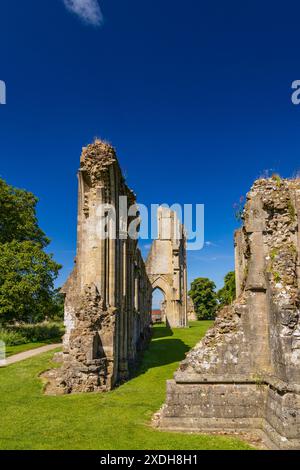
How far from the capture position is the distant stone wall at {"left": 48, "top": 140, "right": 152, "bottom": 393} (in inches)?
440

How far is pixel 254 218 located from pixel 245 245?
2.50ft

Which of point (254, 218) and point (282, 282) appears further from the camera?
point (254, 218)

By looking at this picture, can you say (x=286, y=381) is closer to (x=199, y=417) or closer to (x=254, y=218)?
(x=199, y=417)

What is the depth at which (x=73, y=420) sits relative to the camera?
26.5ft

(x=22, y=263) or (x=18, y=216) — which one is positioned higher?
(x=18, y=216)

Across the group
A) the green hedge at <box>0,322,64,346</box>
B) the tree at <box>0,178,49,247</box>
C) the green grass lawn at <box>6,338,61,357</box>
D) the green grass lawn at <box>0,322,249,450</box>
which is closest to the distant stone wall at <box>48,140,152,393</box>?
the green grass lawn at <box>0,322,249,450</box>

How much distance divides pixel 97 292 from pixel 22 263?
14.0 metres

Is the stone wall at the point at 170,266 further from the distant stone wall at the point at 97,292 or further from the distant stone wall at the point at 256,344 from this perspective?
the distant stone wall at the point at 256,344

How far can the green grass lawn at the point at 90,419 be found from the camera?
21.2 ft

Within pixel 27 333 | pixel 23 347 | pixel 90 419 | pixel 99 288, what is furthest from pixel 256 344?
pixel 27 333

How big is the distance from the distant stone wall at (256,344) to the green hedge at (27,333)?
1831 cm

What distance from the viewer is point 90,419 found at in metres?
8.12

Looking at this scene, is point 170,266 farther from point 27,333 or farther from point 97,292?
point 97,292
